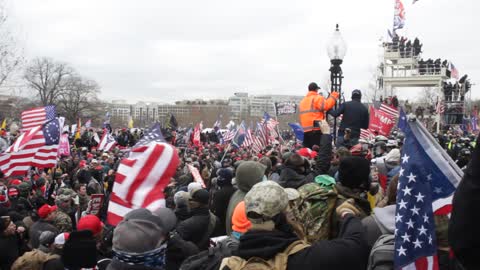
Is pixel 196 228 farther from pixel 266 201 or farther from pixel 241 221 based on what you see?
pixel 266 201

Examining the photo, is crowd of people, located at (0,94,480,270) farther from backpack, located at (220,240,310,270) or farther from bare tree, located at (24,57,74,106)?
bare tree, located at (24,57,74,106)

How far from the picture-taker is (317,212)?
364cm

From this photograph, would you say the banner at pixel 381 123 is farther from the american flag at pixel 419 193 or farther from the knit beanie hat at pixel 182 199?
the american flag at pixel 419 193

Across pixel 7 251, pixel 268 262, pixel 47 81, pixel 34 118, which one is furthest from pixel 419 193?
pixel 47 81

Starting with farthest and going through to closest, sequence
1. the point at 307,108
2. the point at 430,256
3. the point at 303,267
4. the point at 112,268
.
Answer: the point at 307,108 → the point at 112,268 → the point at 430,256 → the point at 303,267

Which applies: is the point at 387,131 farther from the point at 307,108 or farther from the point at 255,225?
the point at 255,225

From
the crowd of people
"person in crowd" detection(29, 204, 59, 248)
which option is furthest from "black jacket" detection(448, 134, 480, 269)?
"person in crowd" detection(29, 204, 59, 248)

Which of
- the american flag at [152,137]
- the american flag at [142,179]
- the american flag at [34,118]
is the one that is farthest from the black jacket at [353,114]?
the american flag at [34,118]

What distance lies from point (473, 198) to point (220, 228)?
442 centimetres

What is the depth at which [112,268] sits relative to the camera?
3.12 meters

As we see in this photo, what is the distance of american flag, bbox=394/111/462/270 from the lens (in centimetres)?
280

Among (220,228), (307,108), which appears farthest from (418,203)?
(307,108)

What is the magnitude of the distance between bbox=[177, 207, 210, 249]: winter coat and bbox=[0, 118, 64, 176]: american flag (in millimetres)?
6421

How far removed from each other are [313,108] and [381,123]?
4355 millimetres
